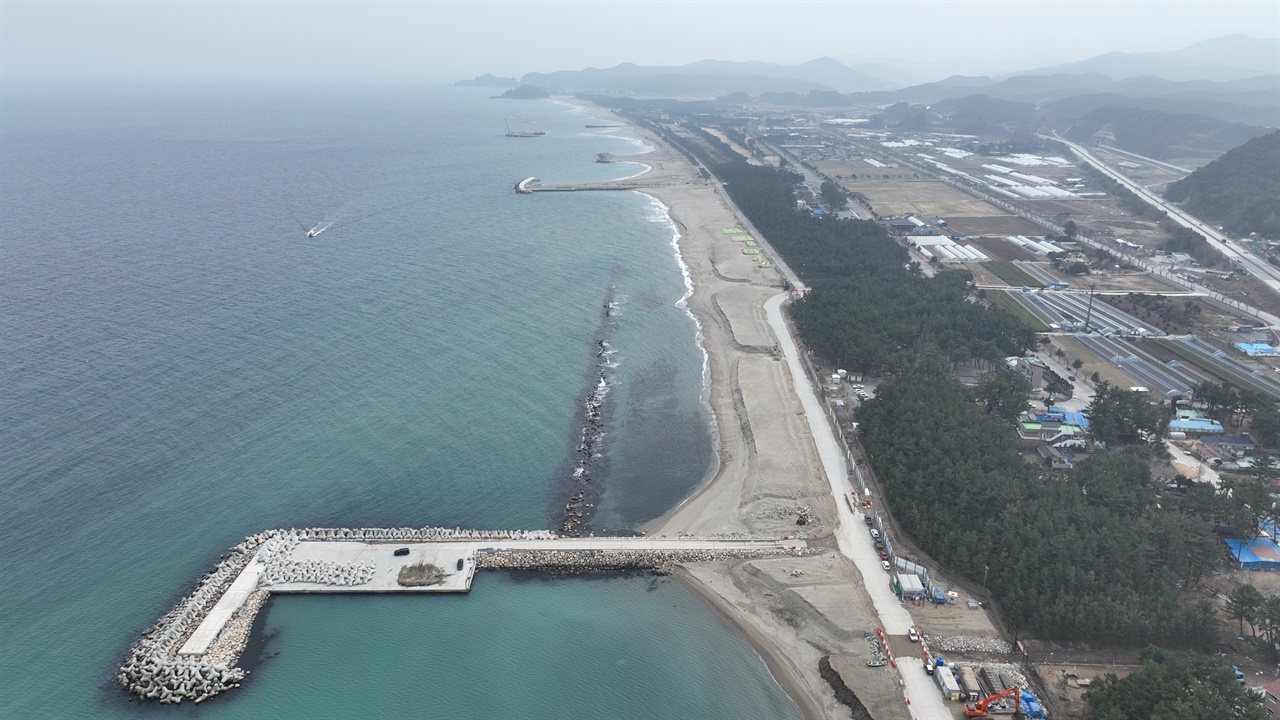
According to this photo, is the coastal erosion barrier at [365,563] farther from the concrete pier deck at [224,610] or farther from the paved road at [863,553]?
the paved road at [863,553]

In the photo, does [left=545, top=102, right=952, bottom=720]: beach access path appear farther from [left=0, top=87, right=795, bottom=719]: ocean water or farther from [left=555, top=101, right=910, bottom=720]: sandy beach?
[left=0, top=87, right=795, bottom=719]: ocean water

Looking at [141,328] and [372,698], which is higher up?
[141,328]

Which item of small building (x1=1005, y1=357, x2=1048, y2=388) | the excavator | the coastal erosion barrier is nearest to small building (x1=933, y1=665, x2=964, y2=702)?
the excavator

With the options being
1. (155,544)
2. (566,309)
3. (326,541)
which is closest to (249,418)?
(155,544)

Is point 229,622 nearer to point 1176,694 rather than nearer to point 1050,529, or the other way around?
point 1176,694

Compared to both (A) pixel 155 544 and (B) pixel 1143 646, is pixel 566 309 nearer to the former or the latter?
(A) pixel 155 544
